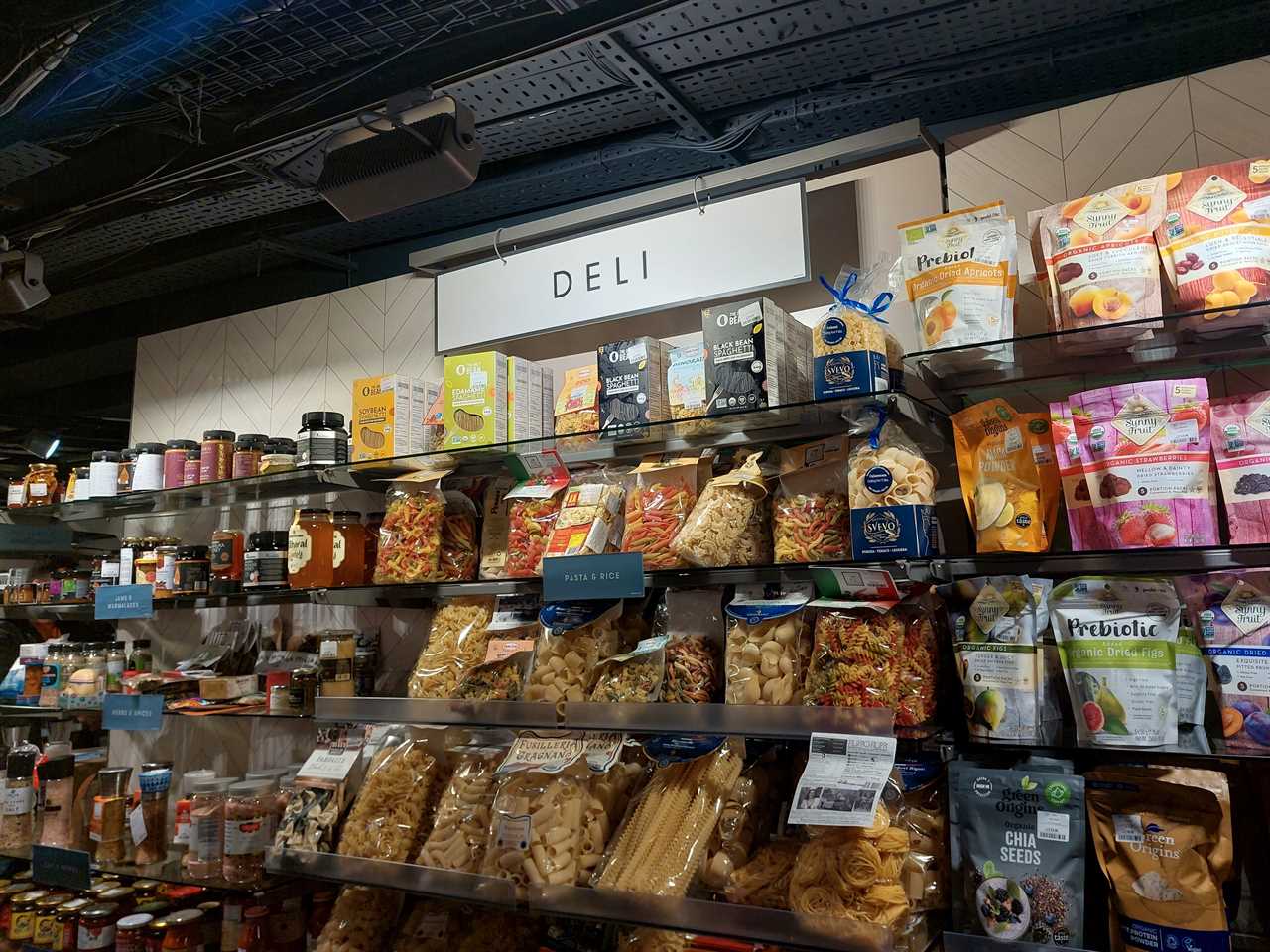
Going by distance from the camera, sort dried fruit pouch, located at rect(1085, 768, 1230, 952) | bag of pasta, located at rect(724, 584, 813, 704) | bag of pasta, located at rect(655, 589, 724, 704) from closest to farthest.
A: dried fruit pouch, located at rect(1085, 768, 1230, 952), bag of pasta, located at rect(724, 584, 813, 704), bag of pasta, located at rect(655, 589, 724, 704)

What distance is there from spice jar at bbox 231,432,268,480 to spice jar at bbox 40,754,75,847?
114 centimetres

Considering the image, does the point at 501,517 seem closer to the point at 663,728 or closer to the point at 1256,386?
the point at 663,728

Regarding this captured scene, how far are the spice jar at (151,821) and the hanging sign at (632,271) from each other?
1597 millimetres

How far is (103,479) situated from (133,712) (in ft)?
2.78

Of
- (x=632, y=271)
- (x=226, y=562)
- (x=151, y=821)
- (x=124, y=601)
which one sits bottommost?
(x=151, y=821)

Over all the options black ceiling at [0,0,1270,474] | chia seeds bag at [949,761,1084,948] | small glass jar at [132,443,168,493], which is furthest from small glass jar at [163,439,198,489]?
chia seeds bag at [949,761,1084,948]

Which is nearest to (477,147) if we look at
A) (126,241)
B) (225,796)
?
(225,796)

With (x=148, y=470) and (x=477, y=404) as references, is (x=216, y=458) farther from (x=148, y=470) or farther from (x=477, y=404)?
(x=477, y=404)

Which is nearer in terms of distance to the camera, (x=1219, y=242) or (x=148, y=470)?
(x=1219, y=242)

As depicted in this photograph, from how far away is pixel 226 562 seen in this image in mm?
2939

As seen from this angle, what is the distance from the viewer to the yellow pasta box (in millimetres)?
2434

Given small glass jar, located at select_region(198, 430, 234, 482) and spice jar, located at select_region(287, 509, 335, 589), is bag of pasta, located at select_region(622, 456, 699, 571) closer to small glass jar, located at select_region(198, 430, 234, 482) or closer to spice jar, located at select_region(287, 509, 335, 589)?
spice jar, located at select_region(287, 509, 335, 589)

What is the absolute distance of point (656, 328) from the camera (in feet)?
8.38

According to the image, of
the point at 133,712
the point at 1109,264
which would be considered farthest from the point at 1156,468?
the point at 133,712
